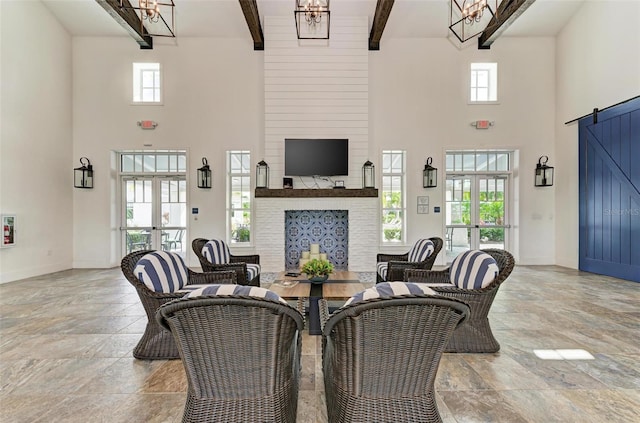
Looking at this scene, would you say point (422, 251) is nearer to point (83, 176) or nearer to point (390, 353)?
point (390, 353)

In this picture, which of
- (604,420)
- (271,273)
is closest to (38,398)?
(604,420)

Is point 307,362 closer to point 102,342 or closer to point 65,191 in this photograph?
point 102,342

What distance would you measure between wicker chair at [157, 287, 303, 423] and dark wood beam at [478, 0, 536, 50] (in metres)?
5.94

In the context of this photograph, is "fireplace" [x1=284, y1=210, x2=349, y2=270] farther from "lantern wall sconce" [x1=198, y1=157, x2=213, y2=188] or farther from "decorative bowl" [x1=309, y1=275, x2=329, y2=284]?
"decorative bowl" [x1=309, y1=275, x2=329, y2=284]

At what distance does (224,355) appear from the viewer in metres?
1.55

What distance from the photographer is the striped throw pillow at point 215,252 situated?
4.37m

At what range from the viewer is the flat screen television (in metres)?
6.93

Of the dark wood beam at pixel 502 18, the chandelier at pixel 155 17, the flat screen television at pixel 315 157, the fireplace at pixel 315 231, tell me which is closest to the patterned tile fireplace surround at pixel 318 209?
the fireplace at pixel 315 231

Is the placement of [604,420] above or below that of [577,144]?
below

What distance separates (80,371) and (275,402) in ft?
6.10

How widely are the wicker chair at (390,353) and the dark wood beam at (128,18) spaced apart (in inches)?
225

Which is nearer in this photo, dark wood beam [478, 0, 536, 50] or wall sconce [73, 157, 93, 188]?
dark wood beam [478, 0, 536, 50]

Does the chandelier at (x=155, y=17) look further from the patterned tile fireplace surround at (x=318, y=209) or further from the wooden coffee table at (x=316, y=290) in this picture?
the wooden coffee table at (x=316, y=290)

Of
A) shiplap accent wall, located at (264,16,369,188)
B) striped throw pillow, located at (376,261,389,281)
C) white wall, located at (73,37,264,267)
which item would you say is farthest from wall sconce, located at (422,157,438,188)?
white wall, located at (73,37,264,267)
